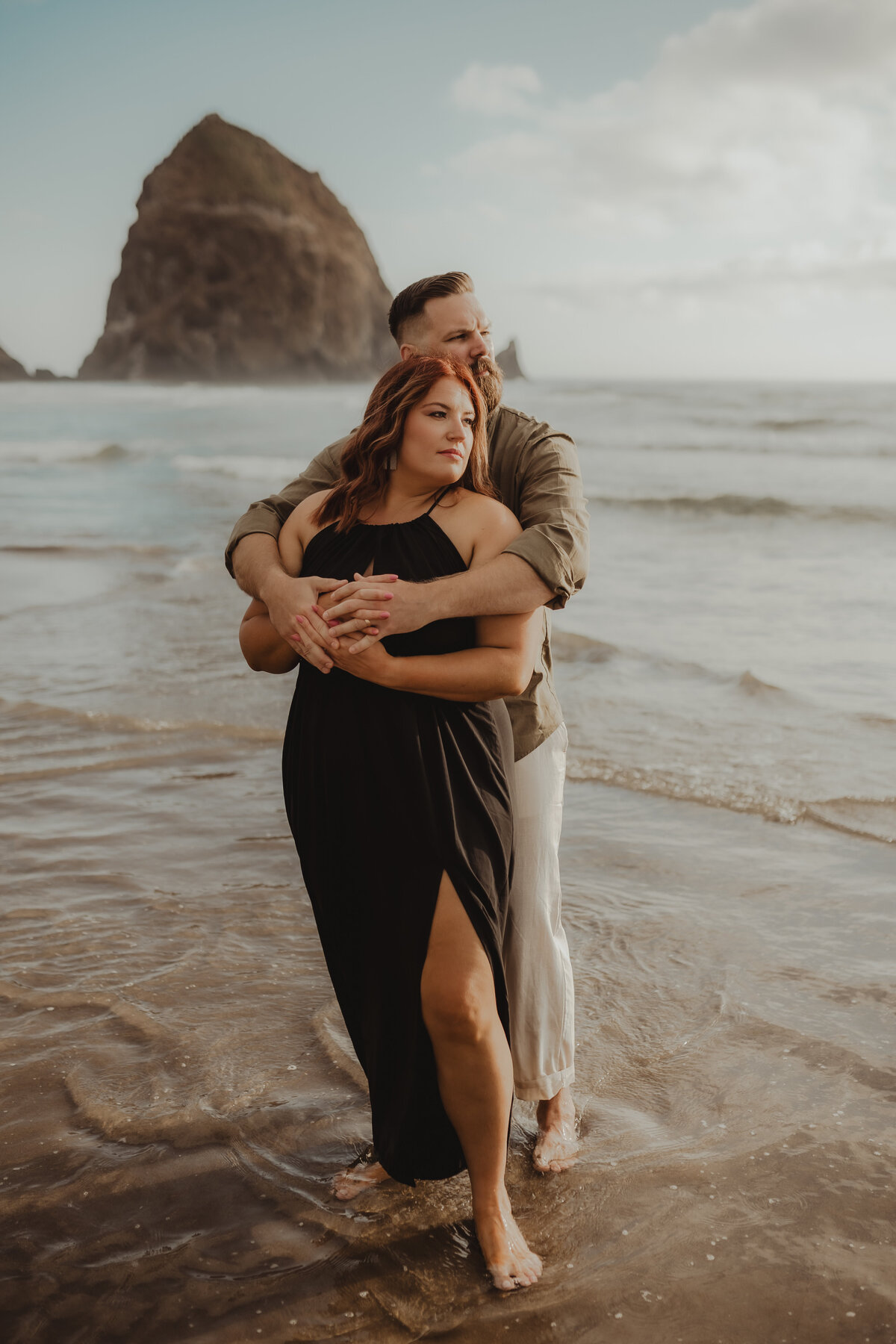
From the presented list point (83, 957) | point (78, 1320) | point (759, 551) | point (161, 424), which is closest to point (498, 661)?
point (78, 1320)

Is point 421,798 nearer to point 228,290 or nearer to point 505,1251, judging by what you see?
point 505,1251

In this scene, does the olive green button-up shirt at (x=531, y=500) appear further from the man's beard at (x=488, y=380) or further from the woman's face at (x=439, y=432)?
the woman's face at (x=439, y=432)

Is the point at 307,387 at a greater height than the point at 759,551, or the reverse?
the point at 307,387

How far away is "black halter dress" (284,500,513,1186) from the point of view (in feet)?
8.00

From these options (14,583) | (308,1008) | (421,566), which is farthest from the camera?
(14,583)

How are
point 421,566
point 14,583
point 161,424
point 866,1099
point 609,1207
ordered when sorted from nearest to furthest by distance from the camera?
1. point 421,566
2. point 609,1207
3. point 866,1099
4. point 14,583
5. point 161,424

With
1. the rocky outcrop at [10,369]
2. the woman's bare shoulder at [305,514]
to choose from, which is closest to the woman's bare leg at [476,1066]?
the woman's bare shoulder at [305,514]

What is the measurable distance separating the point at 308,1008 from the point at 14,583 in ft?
32.1

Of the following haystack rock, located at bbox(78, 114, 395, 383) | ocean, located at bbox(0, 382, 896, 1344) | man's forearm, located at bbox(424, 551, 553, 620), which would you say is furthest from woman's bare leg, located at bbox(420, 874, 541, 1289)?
haystack rock, located at bbox(78, 114, 395, 383)

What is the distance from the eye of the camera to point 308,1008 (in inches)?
147

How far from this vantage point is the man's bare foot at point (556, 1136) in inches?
114

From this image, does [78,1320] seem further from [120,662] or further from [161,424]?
[161,424]

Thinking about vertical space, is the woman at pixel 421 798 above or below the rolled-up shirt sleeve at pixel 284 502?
below

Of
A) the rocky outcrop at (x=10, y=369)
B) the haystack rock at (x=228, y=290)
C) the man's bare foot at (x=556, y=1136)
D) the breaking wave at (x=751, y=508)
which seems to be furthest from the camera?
the rocky outcrop at (x=10, y=369)
